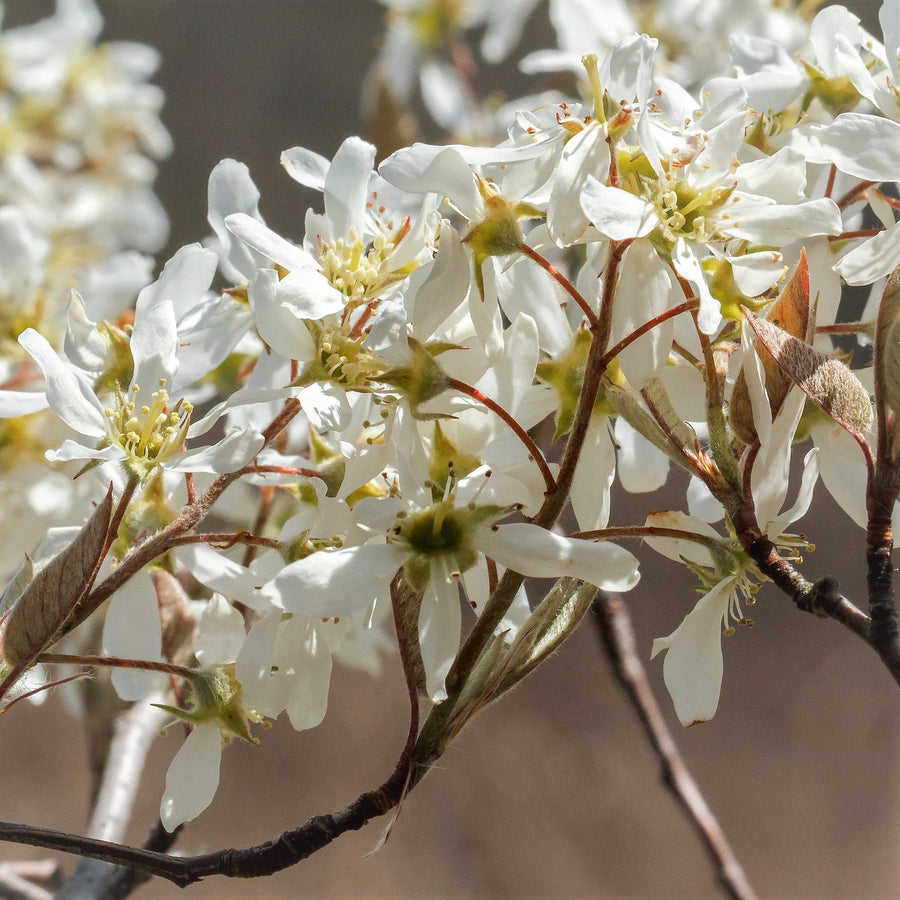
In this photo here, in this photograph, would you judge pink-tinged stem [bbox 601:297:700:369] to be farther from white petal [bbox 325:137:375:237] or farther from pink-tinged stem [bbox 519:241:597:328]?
white petal [bbox 325:137:375:237]

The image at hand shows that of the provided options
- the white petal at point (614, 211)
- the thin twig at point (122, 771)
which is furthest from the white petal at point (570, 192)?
the thin twig at point (122, 771)

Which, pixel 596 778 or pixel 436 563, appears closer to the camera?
pixel 436 563

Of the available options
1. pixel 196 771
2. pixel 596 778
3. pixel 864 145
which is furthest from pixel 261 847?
pixel 596 778

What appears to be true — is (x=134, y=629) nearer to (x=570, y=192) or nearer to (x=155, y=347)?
(x=155, y=347)

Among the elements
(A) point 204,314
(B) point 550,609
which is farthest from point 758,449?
(A) point 204,314

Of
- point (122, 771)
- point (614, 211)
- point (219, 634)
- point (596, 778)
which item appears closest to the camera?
point (614, 211)

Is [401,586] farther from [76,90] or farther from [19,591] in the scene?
[76,90]

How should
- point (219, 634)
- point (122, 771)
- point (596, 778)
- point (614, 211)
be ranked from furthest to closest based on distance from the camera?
point (596, 778)
point (122, 771)
point (219, 634)
point (614, 211)
